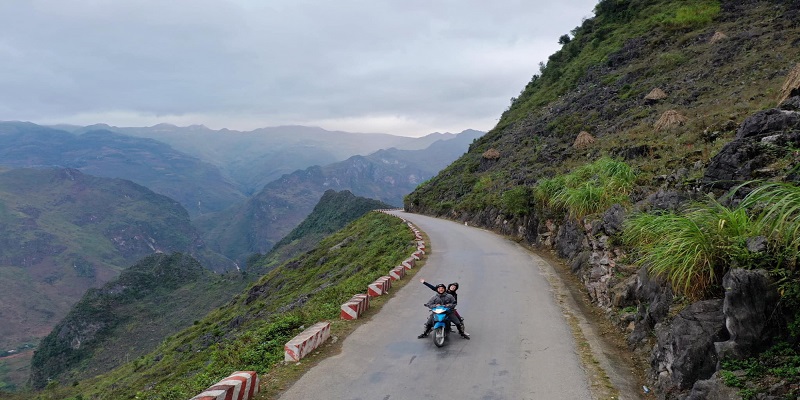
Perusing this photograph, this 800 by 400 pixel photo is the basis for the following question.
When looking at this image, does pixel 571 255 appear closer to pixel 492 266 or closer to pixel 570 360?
pixel 492 266

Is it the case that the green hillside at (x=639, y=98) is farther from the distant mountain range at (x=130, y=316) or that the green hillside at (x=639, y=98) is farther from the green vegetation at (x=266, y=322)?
the distant mountain range at (x=130, y=316)

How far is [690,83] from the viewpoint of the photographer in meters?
27.0

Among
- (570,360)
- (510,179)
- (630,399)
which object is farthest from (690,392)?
(510,179)

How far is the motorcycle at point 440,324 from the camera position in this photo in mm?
8273

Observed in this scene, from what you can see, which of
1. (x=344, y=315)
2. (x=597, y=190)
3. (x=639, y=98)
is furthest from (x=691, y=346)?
(x=639, y=98)

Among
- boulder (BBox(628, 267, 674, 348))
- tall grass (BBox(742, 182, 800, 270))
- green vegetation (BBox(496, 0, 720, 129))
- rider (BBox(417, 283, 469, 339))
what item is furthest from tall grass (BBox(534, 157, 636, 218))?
green vegetation (BBox(496, 0, 720, 129))

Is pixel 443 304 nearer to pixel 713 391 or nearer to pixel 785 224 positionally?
pixel 713 391

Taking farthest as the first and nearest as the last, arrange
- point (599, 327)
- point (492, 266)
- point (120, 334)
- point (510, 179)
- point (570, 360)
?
1. point (120, 334)
2. point (510, 179)
3. point (492, 266)
4. point (599, 327)
5. point (570, 360)

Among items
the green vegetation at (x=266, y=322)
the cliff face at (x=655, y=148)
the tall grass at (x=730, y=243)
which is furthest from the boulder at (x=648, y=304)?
the green vegetation at (x=266, y=322)

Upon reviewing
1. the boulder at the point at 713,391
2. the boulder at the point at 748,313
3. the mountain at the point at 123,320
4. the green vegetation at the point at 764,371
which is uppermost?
the boulder at the point at 748,313

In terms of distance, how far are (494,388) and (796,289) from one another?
3929mm

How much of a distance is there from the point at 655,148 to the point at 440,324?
46.1ft

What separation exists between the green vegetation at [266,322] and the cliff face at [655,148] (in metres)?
6.48

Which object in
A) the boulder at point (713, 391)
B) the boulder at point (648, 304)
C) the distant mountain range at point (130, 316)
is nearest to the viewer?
the boulder at point (713, 391)
